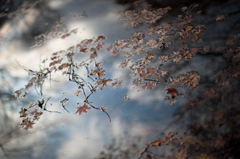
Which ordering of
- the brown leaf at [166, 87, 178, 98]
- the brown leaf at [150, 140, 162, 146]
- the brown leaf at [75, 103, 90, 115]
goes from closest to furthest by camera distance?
the brown leaf at [150, 140, 162, 146], the brown leaf at [166, 87, 178, 98], the brown leaf at [75, 103, 90, 115]

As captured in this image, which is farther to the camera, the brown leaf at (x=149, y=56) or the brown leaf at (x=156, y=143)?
the brown leaf at (x=149, y=56)

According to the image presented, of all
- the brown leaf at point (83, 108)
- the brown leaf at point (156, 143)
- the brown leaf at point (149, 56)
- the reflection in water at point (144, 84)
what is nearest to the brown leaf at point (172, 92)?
the reflection in water at point (144, 84)

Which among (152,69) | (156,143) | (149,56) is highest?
(149,56)

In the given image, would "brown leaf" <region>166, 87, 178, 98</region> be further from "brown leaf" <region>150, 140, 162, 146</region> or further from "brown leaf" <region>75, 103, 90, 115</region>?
"brown leaf" <region>75, 103, 90, 115</region>

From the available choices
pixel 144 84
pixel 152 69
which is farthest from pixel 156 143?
pixel 152 69

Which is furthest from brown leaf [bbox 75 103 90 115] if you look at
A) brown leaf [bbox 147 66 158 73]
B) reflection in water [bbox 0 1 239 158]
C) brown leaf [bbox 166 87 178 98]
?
brown leaf [bbox 166 87 178 98]

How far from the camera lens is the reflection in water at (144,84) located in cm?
220

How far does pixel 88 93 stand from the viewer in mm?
3295

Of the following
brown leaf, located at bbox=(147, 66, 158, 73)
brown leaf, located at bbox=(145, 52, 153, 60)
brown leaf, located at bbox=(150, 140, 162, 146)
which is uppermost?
brown leaf, located at bbox=(145, 52, 153, 60)

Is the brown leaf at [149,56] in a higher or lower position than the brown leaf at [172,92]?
higher

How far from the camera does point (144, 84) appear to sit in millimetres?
3012

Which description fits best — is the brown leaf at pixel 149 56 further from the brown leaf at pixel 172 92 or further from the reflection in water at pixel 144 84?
the brown leaf at pixel 172 92

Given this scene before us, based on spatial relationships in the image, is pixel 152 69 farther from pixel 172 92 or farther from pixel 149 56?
pixel 172 92

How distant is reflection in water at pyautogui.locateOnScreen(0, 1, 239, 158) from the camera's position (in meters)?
2.20
